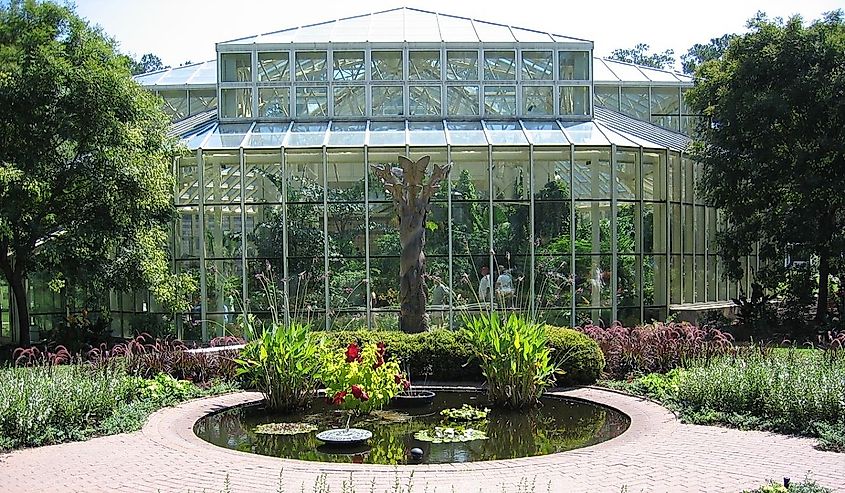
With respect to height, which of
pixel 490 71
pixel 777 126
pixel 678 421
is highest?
pixel 490 71

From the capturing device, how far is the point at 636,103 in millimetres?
26625

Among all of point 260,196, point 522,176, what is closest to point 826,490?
point 522,176

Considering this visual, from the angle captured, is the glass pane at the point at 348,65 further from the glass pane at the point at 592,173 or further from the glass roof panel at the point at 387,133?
the glass pane at the point at 592,173

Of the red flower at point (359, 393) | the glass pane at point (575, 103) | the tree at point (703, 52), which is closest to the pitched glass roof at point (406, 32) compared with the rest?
the glass pane at point (575, 103)

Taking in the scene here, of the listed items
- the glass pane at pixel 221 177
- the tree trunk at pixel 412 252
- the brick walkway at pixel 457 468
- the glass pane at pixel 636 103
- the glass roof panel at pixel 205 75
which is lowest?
the brick walkway at pixel 457 468

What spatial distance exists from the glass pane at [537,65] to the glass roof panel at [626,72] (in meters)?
5.90

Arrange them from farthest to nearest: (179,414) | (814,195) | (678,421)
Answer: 1. (814,195)
2. (179,414)
3. (678,421)

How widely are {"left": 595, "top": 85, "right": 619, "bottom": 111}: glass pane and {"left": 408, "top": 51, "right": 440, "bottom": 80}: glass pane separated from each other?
7.30 meters

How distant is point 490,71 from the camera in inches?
843

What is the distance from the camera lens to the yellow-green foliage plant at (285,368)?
10.4 metres

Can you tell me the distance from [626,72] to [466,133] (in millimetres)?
9950

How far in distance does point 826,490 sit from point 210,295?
14769 mm

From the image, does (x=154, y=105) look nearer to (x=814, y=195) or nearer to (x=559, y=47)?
(x=559, y=47)

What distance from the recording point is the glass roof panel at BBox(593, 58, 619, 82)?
86.8 ft
